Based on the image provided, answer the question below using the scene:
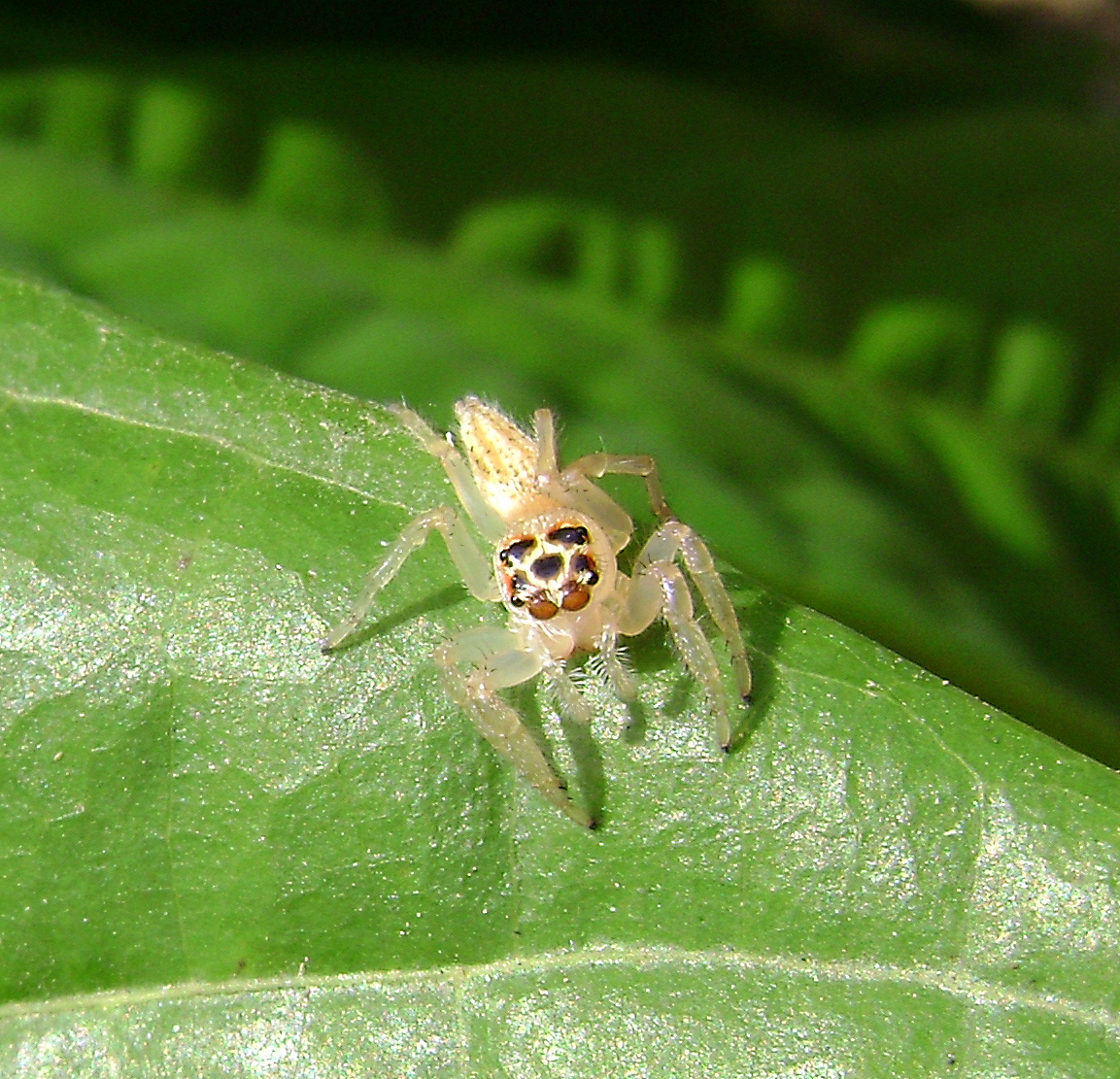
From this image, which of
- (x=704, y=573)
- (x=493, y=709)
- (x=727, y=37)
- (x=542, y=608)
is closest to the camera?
(x=493, y=709)

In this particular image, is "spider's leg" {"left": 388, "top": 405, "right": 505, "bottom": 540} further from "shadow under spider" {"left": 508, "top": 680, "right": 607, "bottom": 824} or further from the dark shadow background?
the dark shadow background

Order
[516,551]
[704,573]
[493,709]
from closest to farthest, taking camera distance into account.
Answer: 1. [493,709]
2. [704,573]
3. [516,551]

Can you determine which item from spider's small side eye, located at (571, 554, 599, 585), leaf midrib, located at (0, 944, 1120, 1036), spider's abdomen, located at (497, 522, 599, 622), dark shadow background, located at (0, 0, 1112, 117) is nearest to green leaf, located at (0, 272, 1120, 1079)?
leaf midrib, located at (0, 944, 1120, 1036)

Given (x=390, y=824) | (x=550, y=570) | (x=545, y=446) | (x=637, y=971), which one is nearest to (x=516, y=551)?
(x=550, y=570)

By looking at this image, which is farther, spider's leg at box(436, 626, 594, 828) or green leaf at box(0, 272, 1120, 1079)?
spider's leg at box(436, 626, 594, 828)

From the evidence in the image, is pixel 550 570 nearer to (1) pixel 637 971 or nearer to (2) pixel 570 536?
(2) pixel 570 536

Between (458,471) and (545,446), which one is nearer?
(458,471)

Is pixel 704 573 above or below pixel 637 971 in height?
above

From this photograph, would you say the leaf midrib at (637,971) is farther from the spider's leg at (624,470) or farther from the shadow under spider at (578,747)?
the spider's leg at (624,470)
